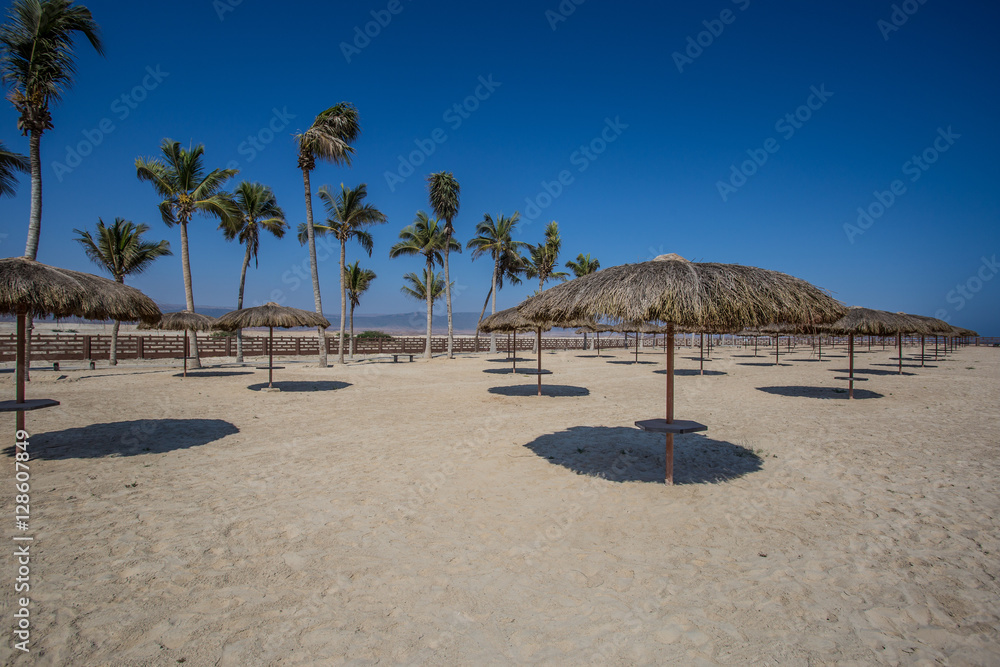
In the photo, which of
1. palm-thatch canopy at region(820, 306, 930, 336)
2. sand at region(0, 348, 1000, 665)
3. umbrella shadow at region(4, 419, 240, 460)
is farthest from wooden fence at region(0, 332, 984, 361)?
palm-thatch canopy at region(820, 306, 930, 336)

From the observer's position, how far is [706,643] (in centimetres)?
275

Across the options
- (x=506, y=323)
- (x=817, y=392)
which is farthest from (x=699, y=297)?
(x=817, y=392)

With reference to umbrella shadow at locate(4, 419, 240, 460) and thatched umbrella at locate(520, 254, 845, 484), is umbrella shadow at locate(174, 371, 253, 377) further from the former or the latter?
thatched umbrella at locate(520, 254, 845, 484)

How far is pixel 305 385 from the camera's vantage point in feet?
50.3

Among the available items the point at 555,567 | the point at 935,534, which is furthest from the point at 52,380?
the point at 935,534

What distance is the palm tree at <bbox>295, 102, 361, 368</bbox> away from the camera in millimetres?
20859

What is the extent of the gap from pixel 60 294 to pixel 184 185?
17.3m

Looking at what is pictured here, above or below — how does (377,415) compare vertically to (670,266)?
below

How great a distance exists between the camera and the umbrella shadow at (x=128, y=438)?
22.5 feet

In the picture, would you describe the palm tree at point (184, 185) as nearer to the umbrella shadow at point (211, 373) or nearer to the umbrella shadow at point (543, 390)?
the umbrella shadow at point (211, 373)

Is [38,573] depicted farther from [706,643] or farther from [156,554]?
[706,643]

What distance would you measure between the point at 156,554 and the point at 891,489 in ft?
26.0

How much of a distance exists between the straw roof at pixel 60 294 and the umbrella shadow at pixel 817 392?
1611cm

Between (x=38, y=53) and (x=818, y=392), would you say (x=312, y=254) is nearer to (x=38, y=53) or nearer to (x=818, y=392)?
(x=38, y=53)
